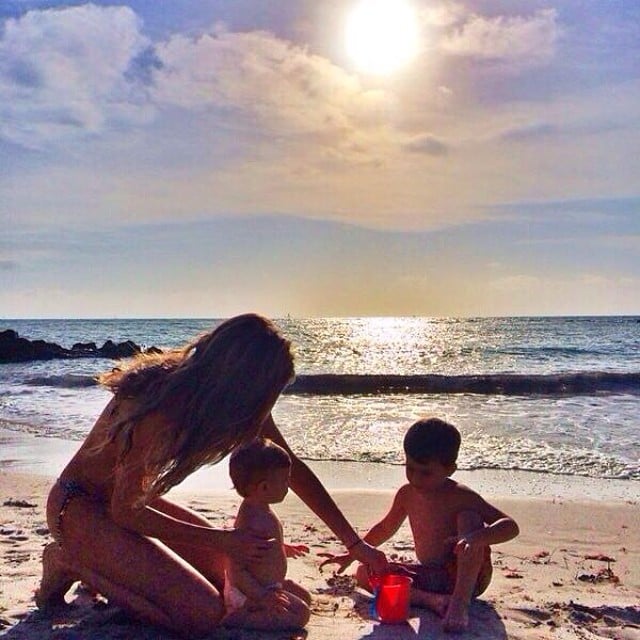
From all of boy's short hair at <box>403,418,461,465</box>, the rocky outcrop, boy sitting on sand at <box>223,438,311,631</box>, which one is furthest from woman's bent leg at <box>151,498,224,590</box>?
the rocky outcrop

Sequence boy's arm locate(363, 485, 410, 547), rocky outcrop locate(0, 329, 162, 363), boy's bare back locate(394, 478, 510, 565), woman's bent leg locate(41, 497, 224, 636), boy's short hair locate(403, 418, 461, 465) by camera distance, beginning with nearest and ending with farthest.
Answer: woman's bent leg locate(41, 497, 224, 636), boy's short hair locate(403, 418, 461, 465), boy's bare back locate(394, 478, 510, 565), boy's arm locate(363, 485, 410, 547), rocky outcrop locate(0, 329, 162, 363)

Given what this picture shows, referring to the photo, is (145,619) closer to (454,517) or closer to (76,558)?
(76,558)

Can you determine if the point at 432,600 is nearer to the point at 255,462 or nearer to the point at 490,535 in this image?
the point at 490,535

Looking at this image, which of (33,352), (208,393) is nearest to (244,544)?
(208,393)

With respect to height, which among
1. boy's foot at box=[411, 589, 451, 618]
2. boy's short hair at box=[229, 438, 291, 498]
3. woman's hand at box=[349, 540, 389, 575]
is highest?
boy's short hair at box=[229, 438, 291, 498]

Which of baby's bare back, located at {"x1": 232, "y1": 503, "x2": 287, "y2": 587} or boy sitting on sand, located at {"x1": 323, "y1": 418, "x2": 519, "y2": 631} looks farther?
boy sitting on sand, located at {"x1": 323, "y1": 418, "x2": 519, "y2": 631}

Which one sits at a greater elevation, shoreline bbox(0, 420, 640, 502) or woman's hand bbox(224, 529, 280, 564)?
woman's hand bbox(224, 529, 280, 564)

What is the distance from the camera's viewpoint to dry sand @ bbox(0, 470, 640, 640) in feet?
10.8

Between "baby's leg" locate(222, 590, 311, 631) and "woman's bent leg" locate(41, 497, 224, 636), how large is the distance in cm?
10

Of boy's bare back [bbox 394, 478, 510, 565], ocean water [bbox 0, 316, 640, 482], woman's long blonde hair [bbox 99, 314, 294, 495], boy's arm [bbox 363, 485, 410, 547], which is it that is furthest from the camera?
ocean water [bbox 0, 316, 640, 482]

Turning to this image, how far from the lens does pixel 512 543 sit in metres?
5.06

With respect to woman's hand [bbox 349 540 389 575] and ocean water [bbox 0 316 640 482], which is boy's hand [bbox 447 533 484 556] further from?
ocean water [bbox 0 316 640 482]

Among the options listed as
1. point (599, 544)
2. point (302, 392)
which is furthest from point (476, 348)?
point (599, 544)

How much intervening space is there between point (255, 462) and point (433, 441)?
82 centimetres
